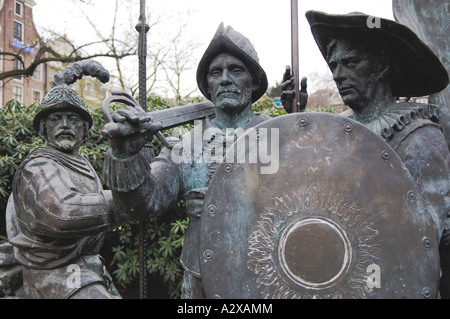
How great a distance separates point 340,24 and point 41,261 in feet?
7.93

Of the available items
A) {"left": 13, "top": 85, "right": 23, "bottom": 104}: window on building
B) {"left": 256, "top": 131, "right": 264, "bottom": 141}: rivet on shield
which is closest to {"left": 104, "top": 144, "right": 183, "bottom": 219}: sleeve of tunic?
{"left": 256, "top": 131, "right": 264, "bottom": 141}: rivet on shield

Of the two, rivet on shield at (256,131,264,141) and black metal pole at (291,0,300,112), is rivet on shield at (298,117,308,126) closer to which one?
rivet on shield at (256,131,264,141)

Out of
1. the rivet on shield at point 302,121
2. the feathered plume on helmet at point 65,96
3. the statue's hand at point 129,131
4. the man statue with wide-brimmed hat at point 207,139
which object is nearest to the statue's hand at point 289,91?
the man statue with wide-brimmed hat at point 207,139

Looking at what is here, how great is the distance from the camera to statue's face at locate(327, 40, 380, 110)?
2.27m

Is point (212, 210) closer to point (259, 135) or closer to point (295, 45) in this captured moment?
point (259, 135)

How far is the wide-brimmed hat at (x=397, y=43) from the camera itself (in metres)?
2.15

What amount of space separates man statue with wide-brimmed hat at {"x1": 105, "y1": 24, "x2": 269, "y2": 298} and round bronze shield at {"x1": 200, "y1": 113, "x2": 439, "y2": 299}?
47 cm

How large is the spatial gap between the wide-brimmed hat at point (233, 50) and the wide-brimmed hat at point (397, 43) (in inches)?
14.4

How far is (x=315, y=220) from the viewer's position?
1883 mm

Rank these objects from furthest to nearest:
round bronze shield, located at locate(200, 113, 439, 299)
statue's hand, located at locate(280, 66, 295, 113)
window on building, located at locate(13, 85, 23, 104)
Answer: window on building, located at locate(13, 85, 23, 104) < statue's hand, located at locate(280, 66, 295, 113) < round bronze shield, located at locate(200, 113, 439, 299)

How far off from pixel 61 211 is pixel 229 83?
1327 millimetres

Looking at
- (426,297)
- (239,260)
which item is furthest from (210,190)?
(426,297)

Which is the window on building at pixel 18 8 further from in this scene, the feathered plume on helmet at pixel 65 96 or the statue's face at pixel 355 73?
the statue's face at pixel 355 73

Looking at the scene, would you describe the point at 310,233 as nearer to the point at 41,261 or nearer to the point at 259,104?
the point at 41,261
